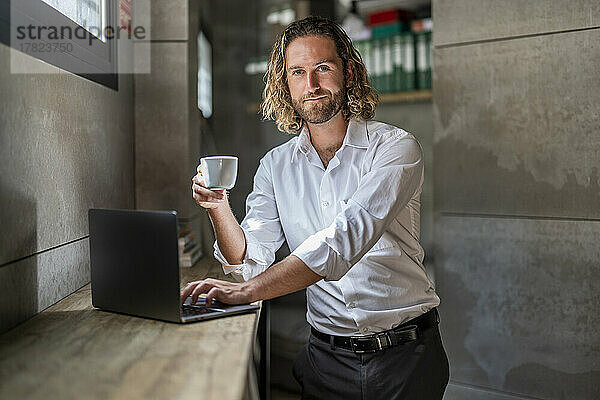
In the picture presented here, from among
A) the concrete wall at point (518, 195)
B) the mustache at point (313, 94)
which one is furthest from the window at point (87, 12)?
the concrete wall at point (518, 195)

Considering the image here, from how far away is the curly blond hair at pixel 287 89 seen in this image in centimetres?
178

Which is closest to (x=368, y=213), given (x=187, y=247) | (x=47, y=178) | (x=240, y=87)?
(x=47, y=178)

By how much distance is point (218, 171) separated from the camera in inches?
52.6

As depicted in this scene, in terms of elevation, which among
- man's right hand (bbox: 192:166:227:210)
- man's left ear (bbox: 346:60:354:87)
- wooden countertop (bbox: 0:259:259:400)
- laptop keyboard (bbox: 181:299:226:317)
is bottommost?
wooden countertop (bbox: 0:259:259:400)

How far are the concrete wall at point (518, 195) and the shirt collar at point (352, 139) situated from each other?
0.59m

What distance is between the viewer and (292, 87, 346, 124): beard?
1.68 meters

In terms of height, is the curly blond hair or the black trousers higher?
the curly blond hair

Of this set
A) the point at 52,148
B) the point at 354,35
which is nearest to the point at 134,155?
the point at 52,148

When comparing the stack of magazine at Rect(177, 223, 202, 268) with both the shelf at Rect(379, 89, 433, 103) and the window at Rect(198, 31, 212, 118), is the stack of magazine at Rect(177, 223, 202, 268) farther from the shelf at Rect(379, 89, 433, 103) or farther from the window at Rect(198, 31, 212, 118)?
the shelf at Rect(379, 89, 433, 103)

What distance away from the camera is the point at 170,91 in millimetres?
2170

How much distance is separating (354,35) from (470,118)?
155cm

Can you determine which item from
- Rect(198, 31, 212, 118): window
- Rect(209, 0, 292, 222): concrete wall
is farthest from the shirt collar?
Rect(209, 0, 292, 222): concrete wall

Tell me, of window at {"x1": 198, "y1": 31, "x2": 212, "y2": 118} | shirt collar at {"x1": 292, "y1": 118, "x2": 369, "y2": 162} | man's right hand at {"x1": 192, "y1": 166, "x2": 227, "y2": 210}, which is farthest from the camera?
window at {"x1": 198, "y1": 31, "x2": 212, "y2": 118}

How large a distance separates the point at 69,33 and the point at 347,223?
33.2 inches
